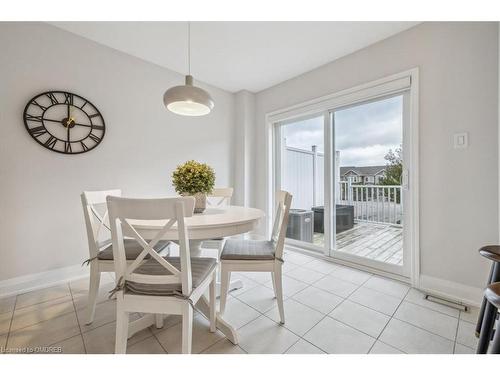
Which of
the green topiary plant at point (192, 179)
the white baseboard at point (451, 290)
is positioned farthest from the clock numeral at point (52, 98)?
the white baseboard at point (451, 290)

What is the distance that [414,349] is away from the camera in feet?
4.08

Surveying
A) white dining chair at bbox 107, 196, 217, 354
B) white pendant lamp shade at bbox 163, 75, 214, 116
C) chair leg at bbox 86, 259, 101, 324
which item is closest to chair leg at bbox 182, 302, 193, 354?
white dining chair at bbox 107, 196, 217, 354

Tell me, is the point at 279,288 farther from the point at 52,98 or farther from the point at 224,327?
the point at 52,98

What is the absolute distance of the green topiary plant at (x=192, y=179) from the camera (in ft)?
5.35

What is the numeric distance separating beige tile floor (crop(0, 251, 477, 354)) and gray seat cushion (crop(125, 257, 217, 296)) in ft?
1.51

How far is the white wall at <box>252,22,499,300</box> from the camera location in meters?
1.65

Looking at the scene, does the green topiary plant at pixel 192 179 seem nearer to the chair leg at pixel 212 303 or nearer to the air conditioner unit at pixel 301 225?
the chair leg at pixel 212 303

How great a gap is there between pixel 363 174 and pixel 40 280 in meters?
3.44

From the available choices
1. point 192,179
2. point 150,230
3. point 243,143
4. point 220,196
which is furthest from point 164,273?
point 243,143

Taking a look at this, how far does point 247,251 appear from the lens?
1567 mm

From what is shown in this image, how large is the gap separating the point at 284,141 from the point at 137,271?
275 cm

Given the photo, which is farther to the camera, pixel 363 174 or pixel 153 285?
pixel 363 174
